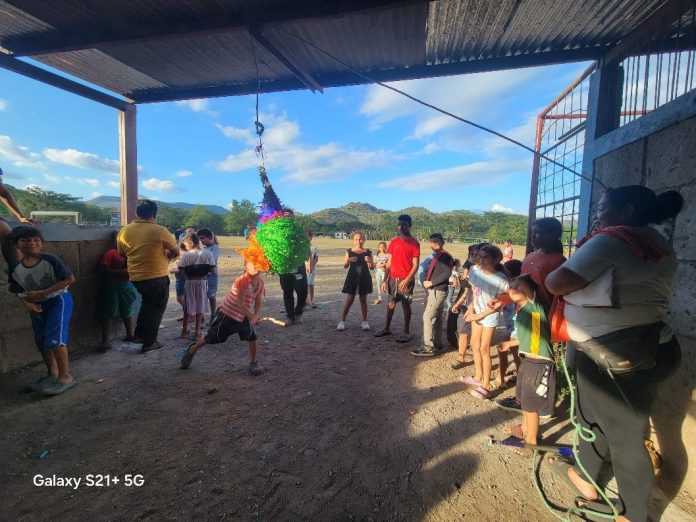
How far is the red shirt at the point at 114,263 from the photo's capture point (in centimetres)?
452

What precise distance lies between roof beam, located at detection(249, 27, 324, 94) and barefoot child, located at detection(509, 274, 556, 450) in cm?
322

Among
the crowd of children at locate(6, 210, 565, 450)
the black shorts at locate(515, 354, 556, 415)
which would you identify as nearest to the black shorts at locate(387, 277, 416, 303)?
the crowd of children at locate(6, 210, 565, 450)

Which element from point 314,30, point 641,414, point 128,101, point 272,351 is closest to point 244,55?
point 314,30

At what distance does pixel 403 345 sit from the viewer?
5.00 meters

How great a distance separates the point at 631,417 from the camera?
1750 mm

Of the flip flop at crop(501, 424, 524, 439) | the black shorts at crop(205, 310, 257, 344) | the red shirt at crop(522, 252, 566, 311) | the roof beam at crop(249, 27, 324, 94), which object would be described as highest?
the roof beam at crop(249, 27, 324, 94)

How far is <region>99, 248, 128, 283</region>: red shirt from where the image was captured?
4523 millimetres

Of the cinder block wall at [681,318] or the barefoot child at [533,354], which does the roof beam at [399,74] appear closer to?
the cinder block wall at [681,318]

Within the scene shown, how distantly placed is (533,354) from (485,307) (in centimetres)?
107

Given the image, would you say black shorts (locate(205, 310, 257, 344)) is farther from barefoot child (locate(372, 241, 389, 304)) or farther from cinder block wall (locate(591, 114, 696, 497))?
barefoot child (locate(372, 241, 389, 304))

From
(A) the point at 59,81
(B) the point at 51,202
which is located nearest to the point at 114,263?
(A) the point at 59,81

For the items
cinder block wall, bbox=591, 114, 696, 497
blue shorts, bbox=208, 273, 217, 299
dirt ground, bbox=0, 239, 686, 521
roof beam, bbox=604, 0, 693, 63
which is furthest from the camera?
blue shorts, bbox=208, 273, 217, 299

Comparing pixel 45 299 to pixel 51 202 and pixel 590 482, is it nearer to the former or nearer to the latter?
pixel 590 482

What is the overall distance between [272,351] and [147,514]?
277 centimetres
